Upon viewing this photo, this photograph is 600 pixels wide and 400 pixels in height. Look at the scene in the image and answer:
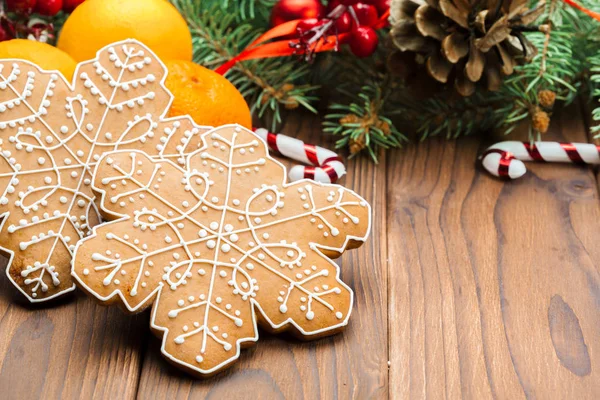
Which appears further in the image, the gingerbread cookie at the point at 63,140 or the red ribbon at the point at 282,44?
the red ribbon at the point at 282,44

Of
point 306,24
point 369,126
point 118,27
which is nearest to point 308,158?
point 369,126

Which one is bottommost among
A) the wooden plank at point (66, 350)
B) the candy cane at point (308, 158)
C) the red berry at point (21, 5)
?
the candy cane at point (308, 158)

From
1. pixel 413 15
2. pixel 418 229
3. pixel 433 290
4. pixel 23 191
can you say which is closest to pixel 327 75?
pixel 413 15

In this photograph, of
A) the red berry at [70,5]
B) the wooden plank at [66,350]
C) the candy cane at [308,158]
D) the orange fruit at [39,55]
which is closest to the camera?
the wooden plank at [66,350]

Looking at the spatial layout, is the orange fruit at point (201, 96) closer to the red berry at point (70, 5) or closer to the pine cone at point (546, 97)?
the red berry at point (70, 5)

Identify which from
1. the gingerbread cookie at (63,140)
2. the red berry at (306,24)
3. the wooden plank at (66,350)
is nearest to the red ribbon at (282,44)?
the red berry at (306,24)

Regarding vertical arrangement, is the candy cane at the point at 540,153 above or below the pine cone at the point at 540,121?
below

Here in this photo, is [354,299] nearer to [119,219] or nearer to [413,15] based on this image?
[119,219]
